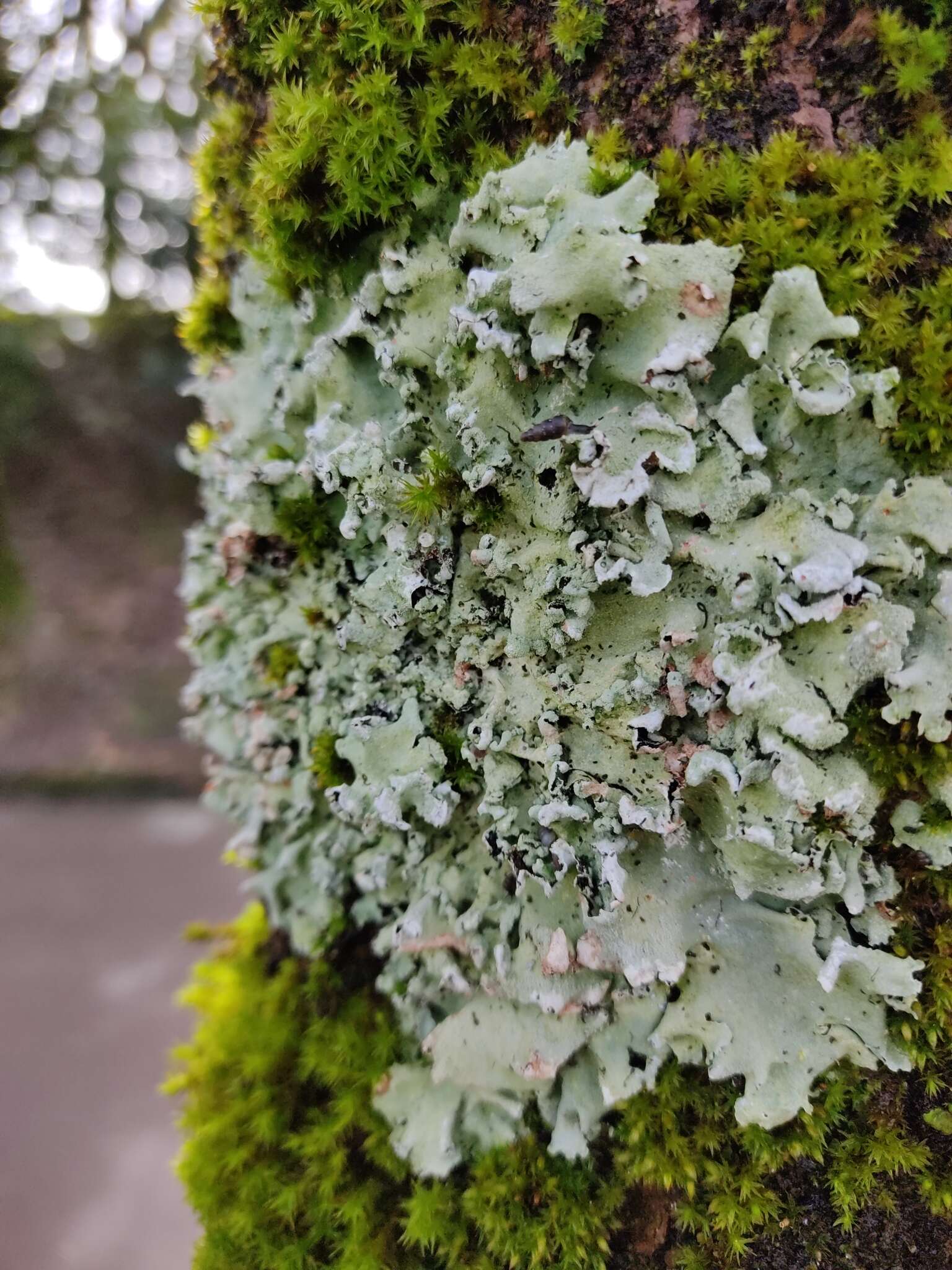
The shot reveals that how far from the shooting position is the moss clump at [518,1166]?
85 centimetres

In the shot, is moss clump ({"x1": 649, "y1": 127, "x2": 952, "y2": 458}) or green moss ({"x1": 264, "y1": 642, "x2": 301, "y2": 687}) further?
green moss ({"x1": 264, "y1": 642, "x2": 301, "y2": 687})

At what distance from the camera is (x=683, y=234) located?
85 centimetres

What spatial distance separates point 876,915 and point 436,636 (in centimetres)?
60

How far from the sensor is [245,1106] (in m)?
1.21

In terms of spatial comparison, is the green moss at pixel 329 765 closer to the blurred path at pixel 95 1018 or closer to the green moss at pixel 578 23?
the green moss at pixel 578 23

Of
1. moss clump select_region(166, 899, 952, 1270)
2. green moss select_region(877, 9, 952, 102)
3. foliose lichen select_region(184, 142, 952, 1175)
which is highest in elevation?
green moss select_region(877, 9, 952, 102)

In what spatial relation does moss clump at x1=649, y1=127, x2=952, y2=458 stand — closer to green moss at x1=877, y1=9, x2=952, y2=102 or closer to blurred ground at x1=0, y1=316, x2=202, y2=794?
green moss at x1=877, y1=9, x2=952, y2=102

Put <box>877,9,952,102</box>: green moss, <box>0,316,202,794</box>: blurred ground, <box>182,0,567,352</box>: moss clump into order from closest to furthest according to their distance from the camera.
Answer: <box>877,9,952,102</box>: green moss, <box>182,0,567,352</box>: moss clump, <box>0,316,202,794</box>: blurred ground

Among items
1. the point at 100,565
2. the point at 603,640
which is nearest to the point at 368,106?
the point at 603,640

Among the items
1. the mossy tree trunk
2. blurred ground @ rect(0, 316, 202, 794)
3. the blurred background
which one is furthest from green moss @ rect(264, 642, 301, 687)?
blurred ground @ rect(0, 316, 202, 794)

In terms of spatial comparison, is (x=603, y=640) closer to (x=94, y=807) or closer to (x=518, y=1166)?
(x=518, y=1166)

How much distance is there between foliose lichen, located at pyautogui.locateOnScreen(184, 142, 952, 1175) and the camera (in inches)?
30.8

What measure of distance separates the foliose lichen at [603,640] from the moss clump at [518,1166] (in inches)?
2.6

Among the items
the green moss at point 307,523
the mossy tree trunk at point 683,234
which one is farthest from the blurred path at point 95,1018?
the green moss at point 307,523
